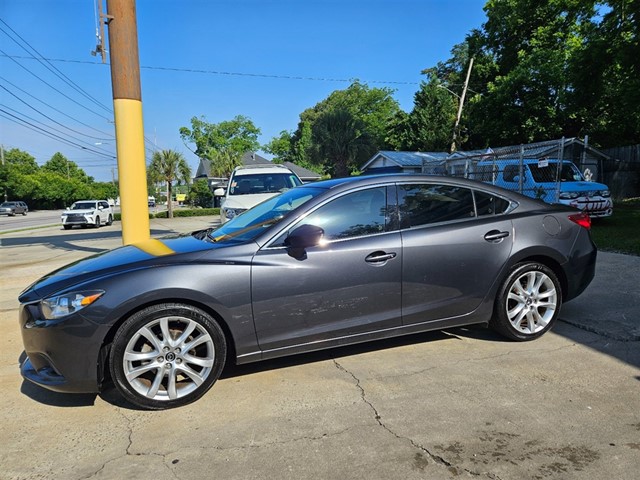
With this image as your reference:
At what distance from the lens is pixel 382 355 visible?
396cm

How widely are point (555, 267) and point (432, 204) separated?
1399mm

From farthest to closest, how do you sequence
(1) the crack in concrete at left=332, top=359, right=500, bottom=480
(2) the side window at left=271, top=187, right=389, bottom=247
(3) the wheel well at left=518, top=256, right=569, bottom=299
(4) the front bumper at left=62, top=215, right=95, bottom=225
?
(4) the front bumper at left=62, top=215, right=95, bottom=225
(3) the wheel well at left=518, top=256, right=569, bottom=299
(2) the side window at left=271, top=187, right=389, bottom=247
(1) the crack in concrete at left=332, top=359, right=500, bottom=480

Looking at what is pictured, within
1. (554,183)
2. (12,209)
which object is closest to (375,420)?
(554,183)

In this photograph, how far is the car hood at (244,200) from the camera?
9617 mm

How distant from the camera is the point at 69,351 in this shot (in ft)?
9.64

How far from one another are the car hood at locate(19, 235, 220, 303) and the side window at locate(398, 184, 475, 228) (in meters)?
1.63

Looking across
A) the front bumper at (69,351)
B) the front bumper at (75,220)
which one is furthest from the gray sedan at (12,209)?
the front bumper at (69,351)

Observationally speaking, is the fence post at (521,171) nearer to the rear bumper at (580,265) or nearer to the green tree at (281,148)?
the rear bumper at (580,265)

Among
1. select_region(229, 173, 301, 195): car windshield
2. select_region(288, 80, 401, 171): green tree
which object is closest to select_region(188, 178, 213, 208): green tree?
select_region(288, 80, 401, 171): green tree

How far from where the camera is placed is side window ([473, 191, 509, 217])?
412 cm

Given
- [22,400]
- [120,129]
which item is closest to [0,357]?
[22,400]

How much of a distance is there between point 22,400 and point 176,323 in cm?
140

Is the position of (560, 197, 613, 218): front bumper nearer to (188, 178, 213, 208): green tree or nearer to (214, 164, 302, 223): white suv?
(214, 164, 302, 223): white suv

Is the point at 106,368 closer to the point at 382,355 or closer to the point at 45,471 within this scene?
the point at 45,471
